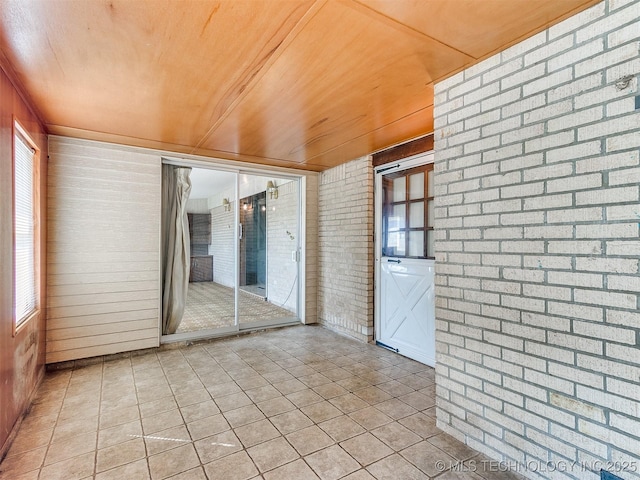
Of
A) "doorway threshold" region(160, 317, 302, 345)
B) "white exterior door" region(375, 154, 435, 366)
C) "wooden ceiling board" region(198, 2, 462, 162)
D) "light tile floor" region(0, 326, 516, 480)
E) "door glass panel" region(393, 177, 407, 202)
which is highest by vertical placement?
"wooden ceiling board" region(198, 2, 462, 162)

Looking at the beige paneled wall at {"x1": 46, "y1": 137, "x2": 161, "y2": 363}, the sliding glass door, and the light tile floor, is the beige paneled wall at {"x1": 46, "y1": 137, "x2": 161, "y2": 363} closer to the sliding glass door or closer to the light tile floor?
the light tile floor

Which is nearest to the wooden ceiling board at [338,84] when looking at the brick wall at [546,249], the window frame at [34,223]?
the brick wall at [546,249]

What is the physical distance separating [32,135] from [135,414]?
2438 mm

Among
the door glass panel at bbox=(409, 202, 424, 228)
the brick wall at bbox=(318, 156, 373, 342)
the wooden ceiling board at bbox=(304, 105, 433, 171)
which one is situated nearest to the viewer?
the wooden ceiling board at bbox=(304, 105, 433, 171)

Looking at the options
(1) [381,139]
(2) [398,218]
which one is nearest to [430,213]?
(2) [398,218]

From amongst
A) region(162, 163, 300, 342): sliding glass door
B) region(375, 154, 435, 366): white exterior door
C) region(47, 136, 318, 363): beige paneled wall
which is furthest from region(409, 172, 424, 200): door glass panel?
region(47, 136, 318, 363): beige paneled wall

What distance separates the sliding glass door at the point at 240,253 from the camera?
441cm

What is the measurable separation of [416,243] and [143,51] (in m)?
2.95

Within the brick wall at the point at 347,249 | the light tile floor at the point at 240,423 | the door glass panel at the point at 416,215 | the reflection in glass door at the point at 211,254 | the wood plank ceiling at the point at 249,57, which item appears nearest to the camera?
the wood plank ceiling at the point at 249,57

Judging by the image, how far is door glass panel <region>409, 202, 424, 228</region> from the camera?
140 inches

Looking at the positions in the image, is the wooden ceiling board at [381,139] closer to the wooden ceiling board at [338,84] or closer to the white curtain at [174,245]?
the wooden ceiling board at [338,84]

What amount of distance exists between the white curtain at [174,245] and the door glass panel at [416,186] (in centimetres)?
279

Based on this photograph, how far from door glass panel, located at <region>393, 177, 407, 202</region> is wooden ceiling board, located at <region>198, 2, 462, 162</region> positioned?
82 centimetres

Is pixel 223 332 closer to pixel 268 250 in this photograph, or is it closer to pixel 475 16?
pixel 268 250
